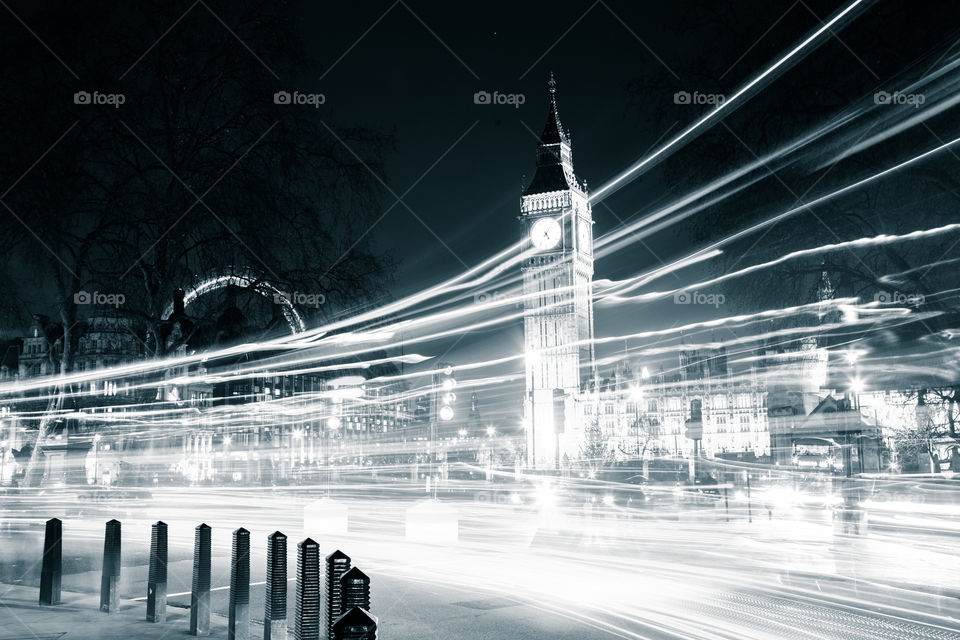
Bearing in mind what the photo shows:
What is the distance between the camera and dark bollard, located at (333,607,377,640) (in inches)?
133

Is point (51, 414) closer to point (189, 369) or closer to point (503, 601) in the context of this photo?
point (189, 369)

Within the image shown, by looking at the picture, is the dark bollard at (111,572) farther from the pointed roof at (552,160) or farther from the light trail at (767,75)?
the pointed roof at (552,160)

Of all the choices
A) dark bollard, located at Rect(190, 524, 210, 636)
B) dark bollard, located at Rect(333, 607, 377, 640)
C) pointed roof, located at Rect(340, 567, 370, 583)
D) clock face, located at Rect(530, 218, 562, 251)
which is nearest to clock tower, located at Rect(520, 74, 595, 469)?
clock face, located at Rect(530, 218, 562, 251)

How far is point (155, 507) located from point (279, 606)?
16.5m

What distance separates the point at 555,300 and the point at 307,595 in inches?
4743

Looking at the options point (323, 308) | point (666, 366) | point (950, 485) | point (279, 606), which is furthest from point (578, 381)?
point (279, 606)

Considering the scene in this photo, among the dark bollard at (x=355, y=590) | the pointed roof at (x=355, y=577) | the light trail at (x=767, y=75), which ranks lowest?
the dark bollard at (x=355, y=590)

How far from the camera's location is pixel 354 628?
341 centimetres

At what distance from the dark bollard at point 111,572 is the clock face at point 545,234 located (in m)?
126

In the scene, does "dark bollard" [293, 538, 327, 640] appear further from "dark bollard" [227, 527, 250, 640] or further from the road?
the road

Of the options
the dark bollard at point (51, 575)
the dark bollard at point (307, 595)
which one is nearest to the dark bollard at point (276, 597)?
the dark bollard at point (307, 595)

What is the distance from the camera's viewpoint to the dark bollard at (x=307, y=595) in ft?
17.8

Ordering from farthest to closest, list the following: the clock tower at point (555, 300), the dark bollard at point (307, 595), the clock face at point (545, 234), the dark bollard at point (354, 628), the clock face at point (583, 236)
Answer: the clock face at point (583, 236)
the clock face at point (545, 234)
the clock tower at point (555, 300)
the dark bollard at point (307, 595)
the dark bollard at point (354, 628)

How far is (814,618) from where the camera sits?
8.55 m
